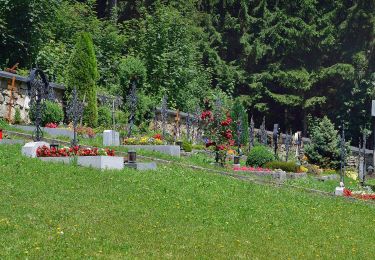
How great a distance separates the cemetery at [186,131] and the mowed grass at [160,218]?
0.13ft

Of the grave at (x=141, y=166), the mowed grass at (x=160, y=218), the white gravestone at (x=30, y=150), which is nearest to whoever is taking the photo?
the mowed grass at (x=160, y=218)

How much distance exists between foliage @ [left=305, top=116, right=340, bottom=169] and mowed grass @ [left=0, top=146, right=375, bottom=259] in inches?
554

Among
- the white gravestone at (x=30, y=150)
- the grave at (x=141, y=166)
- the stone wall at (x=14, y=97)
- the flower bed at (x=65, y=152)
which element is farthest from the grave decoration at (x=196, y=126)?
the white gravestone at (x=30, y=150)

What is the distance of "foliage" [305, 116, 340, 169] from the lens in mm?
30672

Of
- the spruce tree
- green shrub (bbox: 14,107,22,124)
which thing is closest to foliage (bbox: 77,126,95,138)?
green shrub (bbox: 14,107,22,124)

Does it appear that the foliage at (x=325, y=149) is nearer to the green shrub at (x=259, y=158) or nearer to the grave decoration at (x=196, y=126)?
the grave decoration at (x=196, y=126)

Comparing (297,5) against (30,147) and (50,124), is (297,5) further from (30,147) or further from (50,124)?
(30,147)

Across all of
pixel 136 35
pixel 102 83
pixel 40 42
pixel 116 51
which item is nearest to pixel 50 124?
pixel 40 42

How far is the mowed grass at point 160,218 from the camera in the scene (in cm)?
966

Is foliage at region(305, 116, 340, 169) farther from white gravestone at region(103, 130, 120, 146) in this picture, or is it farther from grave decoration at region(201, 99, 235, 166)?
white gravestone at region(103, 130, 120, 146)

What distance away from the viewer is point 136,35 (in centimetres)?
3894

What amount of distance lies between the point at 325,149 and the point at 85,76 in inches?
418

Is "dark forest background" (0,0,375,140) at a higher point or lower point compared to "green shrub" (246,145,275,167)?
higher

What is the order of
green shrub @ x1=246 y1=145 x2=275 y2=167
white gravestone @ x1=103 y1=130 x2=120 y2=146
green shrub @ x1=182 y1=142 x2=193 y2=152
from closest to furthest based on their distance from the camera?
white gravestone @ x1=103 y1=130 x2=120 y2=146 < green shrub @ x1=246 y1=145 x2=275 y2=167 < green shrub @ x1=182 y1=142 x2=193 y2=152
